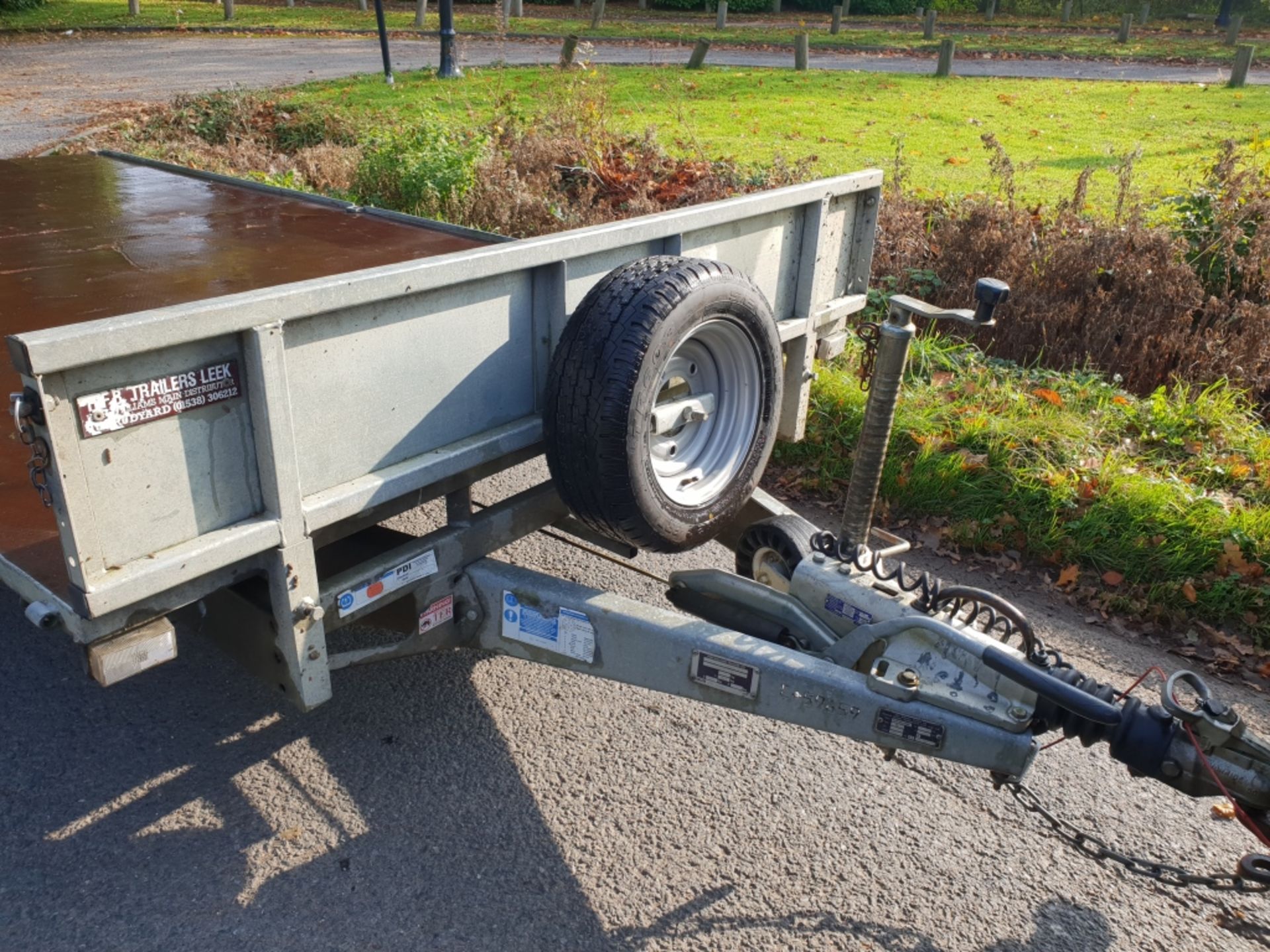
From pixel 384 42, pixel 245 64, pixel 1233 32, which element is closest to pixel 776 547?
pixel 384 42

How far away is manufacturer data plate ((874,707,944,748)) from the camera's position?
8.48 feet

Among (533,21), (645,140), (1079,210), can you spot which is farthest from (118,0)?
(1079,210)

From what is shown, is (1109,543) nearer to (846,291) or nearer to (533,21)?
(846,291)

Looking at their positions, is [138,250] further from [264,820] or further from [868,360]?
[868,360]

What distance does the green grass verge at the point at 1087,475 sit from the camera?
4551 mm

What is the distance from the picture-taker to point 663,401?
3133 mm

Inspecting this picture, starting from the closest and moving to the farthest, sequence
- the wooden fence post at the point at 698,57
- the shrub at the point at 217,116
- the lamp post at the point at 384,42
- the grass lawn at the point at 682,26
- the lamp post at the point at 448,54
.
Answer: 1. the shrub at the point at 217,116
2. the lamp post at the point at 384,42
3. the lamp post at the point at 448,54
4. the wooden fence post at the point at 698,57
5. the grass lawn at the point at 682,26

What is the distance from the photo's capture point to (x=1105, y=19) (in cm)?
3681

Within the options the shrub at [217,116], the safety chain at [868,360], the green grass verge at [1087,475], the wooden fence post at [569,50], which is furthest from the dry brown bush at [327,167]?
the wooden fence post at [569,50]

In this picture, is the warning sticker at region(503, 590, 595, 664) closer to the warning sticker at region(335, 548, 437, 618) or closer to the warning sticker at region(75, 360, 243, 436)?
the warning sticker at region(335, 548, 437, 618)

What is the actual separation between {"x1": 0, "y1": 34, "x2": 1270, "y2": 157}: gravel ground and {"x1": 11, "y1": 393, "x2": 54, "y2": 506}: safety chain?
14.2m

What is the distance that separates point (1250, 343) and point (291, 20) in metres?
29.4

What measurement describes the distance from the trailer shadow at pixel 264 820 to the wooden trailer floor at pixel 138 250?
1.00m

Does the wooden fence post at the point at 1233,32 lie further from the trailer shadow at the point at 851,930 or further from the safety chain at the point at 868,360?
the trailer shadow at the point at 851,930
